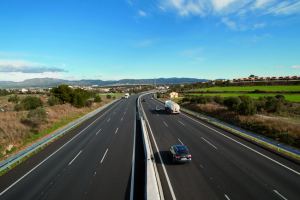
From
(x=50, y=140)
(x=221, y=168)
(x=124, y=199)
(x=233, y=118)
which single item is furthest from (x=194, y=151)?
(x=233, y=118)

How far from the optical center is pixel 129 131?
36688 millimetres

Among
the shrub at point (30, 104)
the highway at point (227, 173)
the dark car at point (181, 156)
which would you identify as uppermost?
the dark car at point (181, 156)

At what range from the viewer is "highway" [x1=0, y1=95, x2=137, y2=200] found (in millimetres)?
15960

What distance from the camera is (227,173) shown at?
18.6 metres

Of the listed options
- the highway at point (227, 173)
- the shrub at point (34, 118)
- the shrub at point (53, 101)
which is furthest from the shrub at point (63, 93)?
the highway at point (227, 173)

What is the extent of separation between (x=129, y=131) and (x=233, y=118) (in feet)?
61.7

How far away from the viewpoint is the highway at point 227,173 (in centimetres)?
1532

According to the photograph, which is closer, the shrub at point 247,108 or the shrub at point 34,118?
the shrub at point 34,118

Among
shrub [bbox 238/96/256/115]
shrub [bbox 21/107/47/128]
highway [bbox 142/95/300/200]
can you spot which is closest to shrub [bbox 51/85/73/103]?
shrub [bbox 21/107/47/128]

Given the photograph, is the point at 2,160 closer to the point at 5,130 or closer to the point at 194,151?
the point at 5,130

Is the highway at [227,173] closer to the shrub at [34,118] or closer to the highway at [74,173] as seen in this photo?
the highway at [74,173]

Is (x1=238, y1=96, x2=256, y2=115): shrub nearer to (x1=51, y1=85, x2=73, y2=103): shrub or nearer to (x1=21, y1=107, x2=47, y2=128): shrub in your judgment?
(x1=21, y1=107, x2=47, y2=128): shrub

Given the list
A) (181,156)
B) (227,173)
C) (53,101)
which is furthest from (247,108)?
(53,101)

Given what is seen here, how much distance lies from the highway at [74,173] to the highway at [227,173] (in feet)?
10.2
